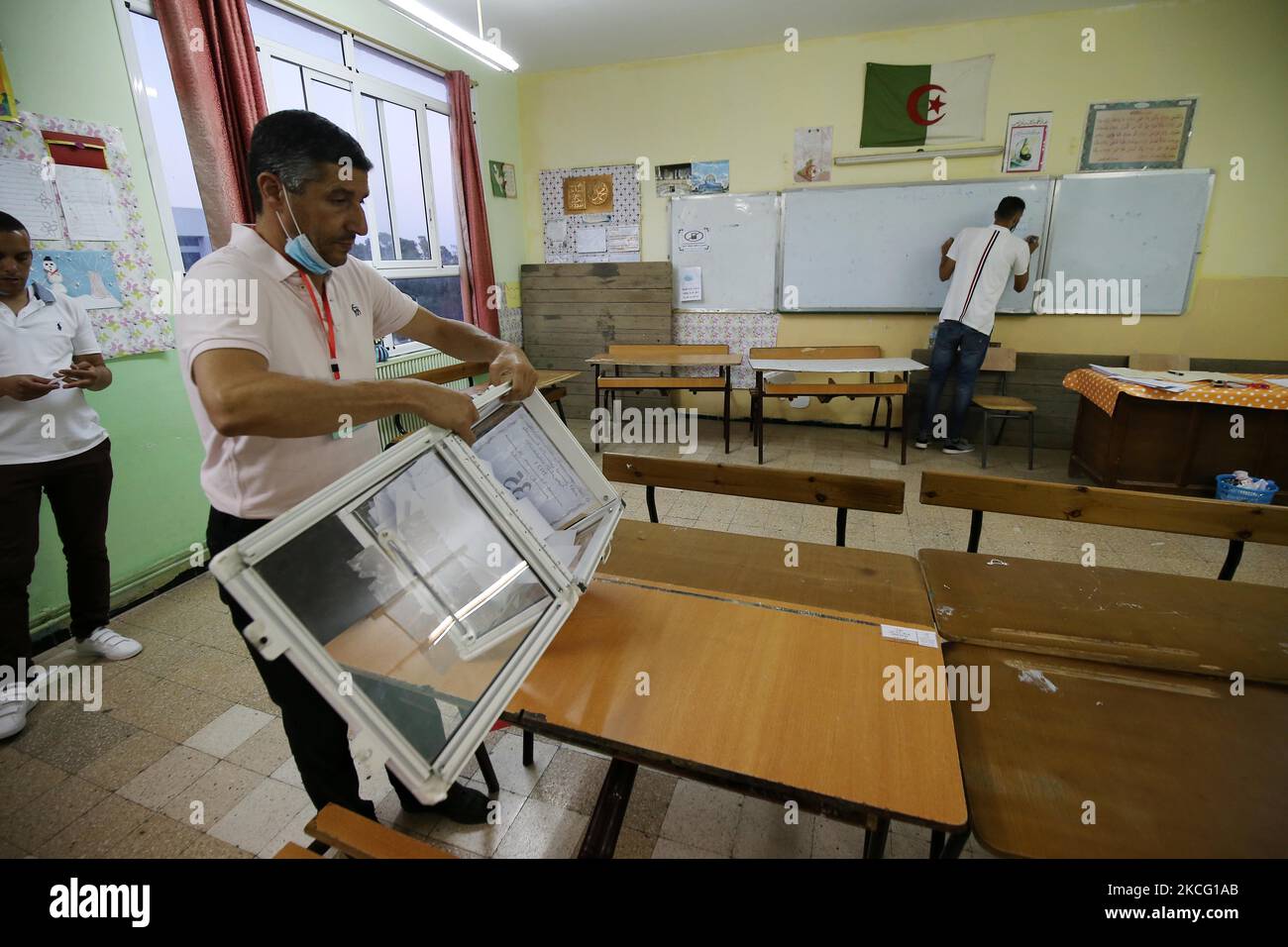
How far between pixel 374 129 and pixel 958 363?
4632 mm

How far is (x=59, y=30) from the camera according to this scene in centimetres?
228

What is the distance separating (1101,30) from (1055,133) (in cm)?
67

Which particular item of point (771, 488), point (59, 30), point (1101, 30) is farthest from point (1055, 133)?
point (59, 30)

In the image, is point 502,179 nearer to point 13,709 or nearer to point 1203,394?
point 13,709

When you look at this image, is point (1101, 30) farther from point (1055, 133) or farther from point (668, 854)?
point (668, 854)

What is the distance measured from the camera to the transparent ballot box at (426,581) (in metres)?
0.70

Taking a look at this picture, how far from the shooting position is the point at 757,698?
1.04 m

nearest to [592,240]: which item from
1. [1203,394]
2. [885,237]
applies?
[885,237]

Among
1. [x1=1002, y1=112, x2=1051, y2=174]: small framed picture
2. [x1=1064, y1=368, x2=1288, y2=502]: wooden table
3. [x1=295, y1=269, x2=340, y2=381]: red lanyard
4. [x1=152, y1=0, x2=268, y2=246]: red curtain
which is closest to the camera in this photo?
[x1=295, y1=269, x2=340, y2=381]: red lanyard

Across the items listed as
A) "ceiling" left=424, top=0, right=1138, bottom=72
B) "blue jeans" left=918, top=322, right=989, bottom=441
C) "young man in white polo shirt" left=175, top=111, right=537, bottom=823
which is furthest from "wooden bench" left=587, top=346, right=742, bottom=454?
"young man in white polo shirt" left=175, top=111, right=537, bottom=823

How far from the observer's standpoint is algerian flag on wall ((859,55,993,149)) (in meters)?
4.48

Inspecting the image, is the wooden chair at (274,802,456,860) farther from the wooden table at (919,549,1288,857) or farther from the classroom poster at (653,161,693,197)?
the classroom poster at (653,161,693,197)

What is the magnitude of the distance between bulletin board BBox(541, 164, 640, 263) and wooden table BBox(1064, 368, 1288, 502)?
3.87 m
